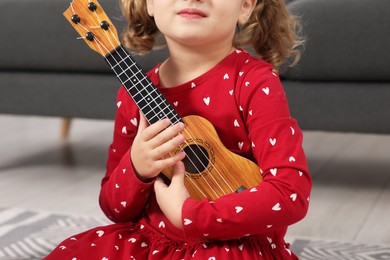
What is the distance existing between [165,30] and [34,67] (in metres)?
0.94

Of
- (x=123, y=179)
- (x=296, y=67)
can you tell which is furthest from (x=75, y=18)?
(x=296, y=67)

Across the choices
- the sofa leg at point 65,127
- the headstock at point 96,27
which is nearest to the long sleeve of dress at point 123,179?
the headstock at point 96,27

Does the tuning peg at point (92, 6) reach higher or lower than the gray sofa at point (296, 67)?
→ higher

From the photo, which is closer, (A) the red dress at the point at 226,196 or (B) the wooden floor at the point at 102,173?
(A) the red dress at the point at 226,196

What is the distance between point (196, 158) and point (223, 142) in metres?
0.06

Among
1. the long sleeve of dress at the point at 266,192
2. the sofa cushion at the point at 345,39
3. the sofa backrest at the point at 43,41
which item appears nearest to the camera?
the long sleeve of dress at the point at 266,192

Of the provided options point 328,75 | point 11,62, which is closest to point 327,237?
point 328,75

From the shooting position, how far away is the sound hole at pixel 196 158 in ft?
3.46

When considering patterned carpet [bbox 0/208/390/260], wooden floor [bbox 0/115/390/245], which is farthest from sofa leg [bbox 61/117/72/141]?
patterned carpet [bbox 0/208/390/260]

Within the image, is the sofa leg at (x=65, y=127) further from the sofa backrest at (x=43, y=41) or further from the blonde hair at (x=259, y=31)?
the blonde hair at (x=259, y=31)

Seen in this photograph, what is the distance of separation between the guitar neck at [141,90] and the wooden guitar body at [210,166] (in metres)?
0.04

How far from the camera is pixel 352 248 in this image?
1.45m

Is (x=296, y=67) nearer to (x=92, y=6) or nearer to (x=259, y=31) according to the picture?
(x=259, y=31)

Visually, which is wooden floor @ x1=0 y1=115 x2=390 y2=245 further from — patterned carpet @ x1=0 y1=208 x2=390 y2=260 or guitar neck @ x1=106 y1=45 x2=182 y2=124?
guitar neck @ x1=106 y1=45 x2=182 y2=124
